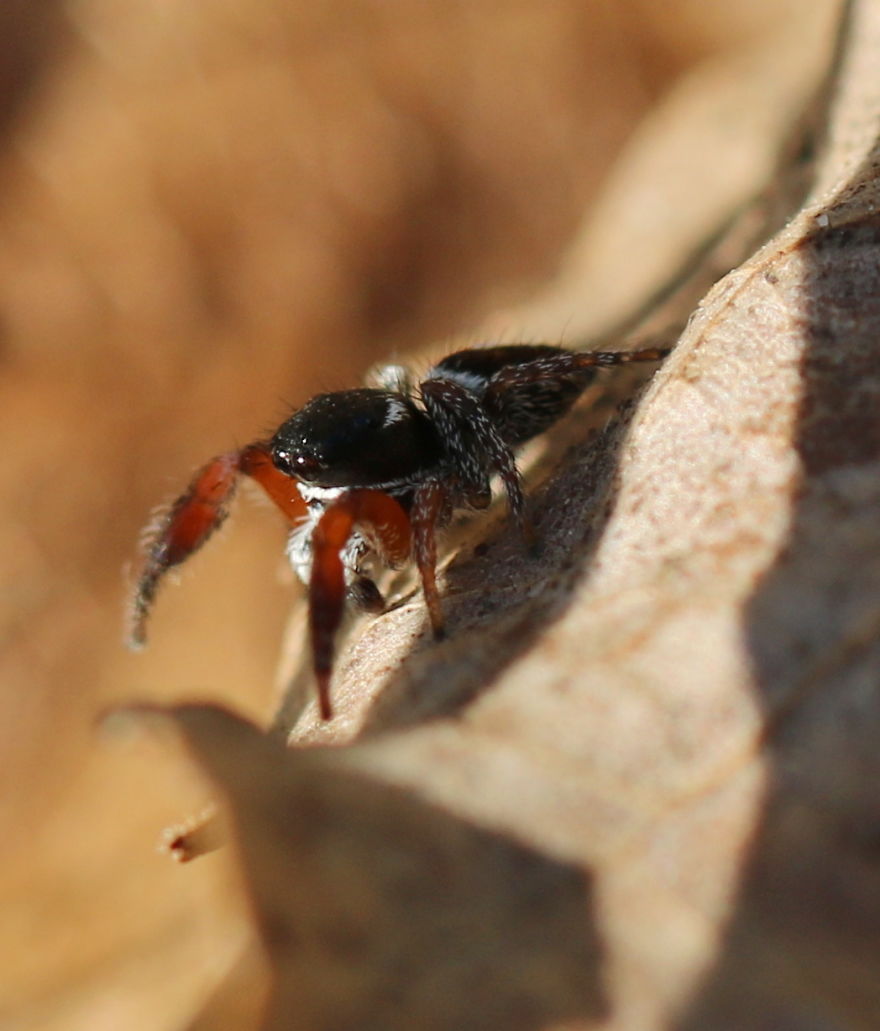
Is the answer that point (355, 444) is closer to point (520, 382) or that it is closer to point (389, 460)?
point (389, 460)

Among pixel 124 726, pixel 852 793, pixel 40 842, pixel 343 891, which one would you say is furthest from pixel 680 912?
pixel 40 842

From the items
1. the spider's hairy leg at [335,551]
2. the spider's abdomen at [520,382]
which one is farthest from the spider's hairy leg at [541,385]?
the spider's hairy leg at [335,551]

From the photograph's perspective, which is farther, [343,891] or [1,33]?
[1,33]

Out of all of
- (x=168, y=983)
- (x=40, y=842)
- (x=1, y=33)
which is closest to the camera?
(x=168, y=983)

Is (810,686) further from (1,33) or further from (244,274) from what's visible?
(1,33)

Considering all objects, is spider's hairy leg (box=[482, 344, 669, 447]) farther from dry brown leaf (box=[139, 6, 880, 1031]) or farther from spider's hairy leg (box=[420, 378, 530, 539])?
dry brown leaf (box=[139, 6, 880, 1031])

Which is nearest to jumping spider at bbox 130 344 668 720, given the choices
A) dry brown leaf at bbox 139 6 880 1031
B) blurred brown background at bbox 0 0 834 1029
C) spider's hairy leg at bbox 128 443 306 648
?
spider's hairy leg at bbox 128 443 306 648
